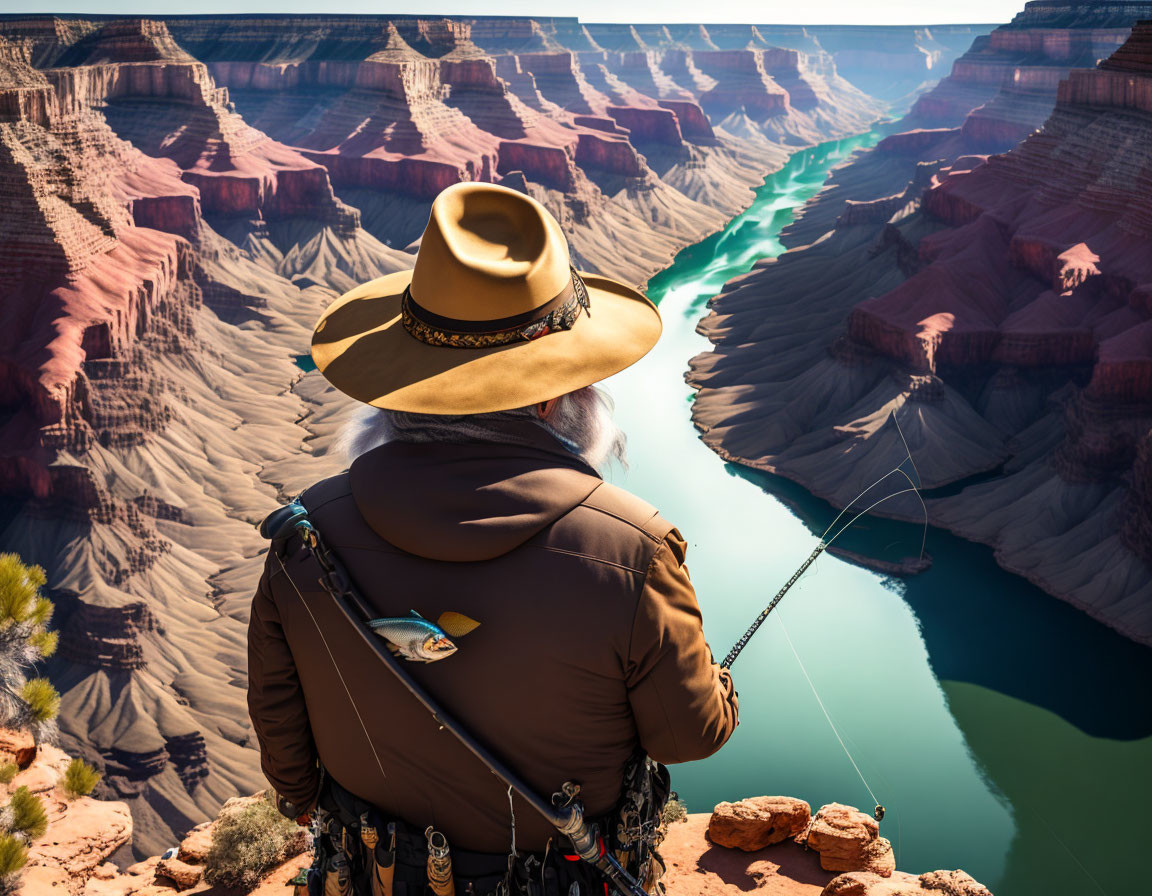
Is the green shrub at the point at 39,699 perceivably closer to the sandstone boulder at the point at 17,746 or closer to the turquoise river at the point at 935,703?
the sandstone boulder at the point at 17,746

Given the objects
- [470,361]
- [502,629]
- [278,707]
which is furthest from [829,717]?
[470,361]

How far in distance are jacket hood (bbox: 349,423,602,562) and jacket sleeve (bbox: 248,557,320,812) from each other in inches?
33.3

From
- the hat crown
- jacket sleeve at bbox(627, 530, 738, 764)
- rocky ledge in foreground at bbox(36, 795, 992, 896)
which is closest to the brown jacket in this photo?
jacket sleeve at bbox(627, 530, 738, 764)

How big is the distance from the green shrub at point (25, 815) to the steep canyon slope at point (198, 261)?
5468mm

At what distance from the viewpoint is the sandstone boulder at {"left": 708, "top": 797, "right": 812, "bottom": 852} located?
12922 millimetres

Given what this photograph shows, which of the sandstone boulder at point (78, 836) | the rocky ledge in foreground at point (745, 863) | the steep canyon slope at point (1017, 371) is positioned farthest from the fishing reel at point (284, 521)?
the steep canyon slope at point (1017, 371)

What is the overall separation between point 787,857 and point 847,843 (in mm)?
799

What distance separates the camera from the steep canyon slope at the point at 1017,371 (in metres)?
39.2

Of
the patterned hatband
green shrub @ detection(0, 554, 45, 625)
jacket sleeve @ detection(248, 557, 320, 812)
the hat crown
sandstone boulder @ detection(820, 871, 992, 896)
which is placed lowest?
sandstone boulder @ detection(820, 871, 992, 896)

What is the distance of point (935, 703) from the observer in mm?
30078

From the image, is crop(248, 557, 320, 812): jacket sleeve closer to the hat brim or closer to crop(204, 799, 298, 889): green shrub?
the hat brim

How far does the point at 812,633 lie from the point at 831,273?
4582 cm

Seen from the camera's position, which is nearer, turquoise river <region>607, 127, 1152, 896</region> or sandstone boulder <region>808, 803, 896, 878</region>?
sandstone boulder <region>808, 803, 896, 878</region>

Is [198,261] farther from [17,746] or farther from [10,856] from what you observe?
[10,856]
